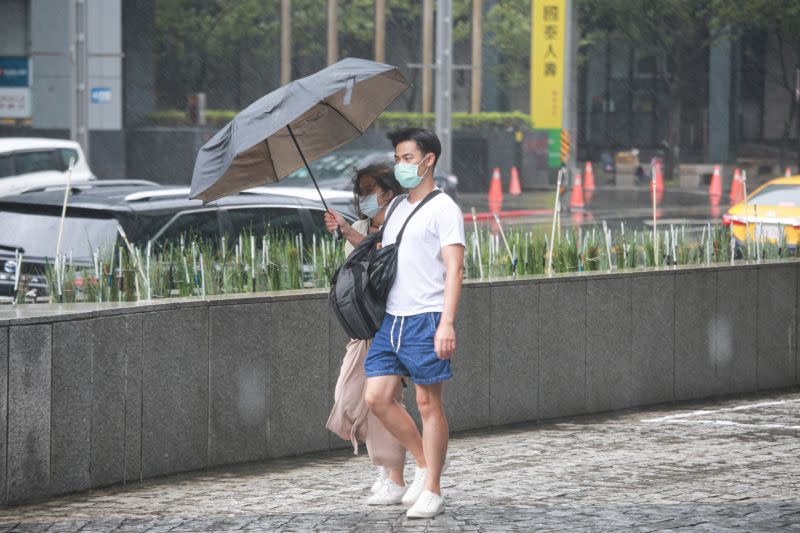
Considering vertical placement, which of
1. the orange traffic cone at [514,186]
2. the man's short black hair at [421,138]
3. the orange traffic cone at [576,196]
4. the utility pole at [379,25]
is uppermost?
the utility pole at [379,25]

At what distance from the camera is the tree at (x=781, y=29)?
2013 inches

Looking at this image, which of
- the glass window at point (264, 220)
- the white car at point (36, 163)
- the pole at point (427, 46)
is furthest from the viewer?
the pole at point (427, 46)

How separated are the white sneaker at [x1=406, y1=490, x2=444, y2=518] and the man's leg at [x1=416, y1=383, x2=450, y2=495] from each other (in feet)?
0.11

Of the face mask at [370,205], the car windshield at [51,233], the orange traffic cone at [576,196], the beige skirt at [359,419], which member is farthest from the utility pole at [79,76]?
the beige skirt at [359,419]

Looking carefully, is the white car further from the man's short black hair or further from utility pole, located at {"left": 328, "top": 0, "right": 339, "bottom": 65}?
utility pole, located at {"left": 328, "top": 0, "right": 339, "bottom": 65}

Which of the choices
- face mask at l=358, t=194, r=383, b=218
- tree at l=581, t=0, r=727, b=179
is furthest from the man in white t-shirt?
tree at l=581, t=0, r=727, b=179

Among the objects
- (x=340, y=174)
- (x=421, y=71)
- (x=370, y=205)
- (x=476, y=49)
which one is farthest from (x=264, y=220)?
(x=421, y=71)

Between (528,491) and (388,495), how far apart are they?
2.62ft

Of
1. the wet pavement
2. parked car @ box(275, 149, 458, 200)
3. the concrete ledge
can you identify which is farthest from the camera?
the wet pavement

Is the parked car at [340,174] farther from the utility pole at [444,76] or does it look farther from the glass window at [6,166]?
the glass window at [6,166]

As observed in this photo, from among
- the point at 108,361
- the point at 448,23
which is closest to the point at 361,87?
the point at 108,361

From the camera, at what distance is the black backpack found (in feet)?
22.0

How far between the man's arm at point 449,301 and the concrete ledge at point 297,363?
1957 millimetres

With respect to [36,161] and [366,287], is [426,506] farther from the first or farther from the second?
[36,161]
